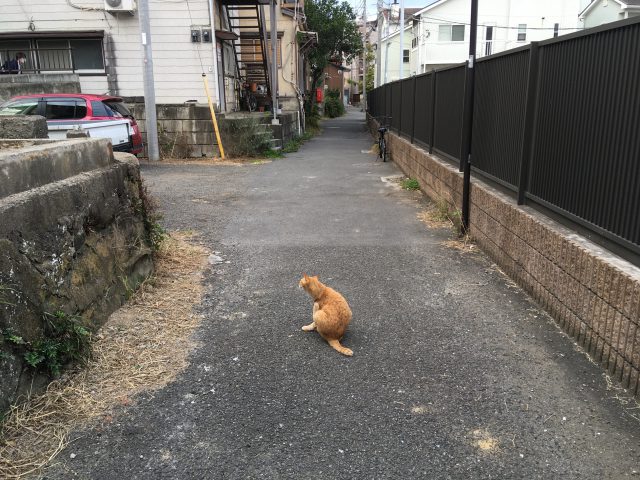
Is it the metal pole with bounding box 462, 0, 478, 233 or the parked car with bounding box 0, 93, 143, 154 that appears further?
the parked car with bounding box 0, 93, 143, 154

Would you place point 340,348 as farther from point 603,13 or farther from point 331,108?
point 331,108

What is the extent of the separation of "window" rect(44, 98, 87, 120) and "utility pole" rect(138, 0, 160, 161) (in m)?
2.38

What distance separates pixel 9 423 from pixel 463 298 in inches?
136

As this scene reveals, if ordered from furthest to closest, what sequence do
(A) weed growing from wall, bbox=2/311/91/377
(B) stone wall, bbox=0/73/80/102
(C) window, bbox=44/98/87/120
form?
(B) stone wall, bbox=0/73/80/102, (C) window, bbox=44/98/87/120, (A) weed growing from wall, bbox=2/311/91/377

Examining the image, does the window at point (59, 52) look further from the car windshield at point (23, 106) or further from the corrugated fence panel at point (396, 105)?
the corrugated fence panel at point (396, 105)

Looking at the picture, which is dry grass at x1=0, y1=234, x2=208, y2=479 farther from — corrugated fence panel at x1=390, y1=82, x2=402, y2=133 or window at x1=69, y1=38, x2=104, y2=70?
window at x1=69, y1=38, x2=104, y2=70

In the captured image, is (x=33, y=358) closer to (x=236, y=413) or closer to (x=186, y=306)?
(x=236, y=413)

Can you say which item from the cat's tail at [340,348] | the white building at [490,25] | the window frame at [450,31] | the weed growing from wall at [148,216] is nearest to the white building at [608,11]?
the white building at [490,25]

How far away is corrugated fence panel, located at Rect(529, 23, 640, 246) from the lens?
3.27 meters

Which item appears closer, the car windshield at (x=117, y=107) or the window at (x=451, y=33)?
the car windshield at (x=117, y=107)

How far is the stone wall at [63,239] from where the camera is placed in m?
2.89

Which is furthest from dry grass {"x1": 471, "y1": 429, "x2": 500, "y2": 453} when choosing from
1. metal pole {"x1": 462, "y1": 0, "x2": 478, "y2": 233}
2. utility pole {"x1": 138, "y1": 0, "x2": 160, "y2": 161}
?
utility pole {"x1": 138, "y1": 0, "x2": 160, "y2": 161}

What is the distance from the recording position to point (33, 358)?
291 cm

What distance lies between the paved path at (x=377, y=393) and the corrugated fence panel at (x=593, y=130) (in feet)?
3.15
